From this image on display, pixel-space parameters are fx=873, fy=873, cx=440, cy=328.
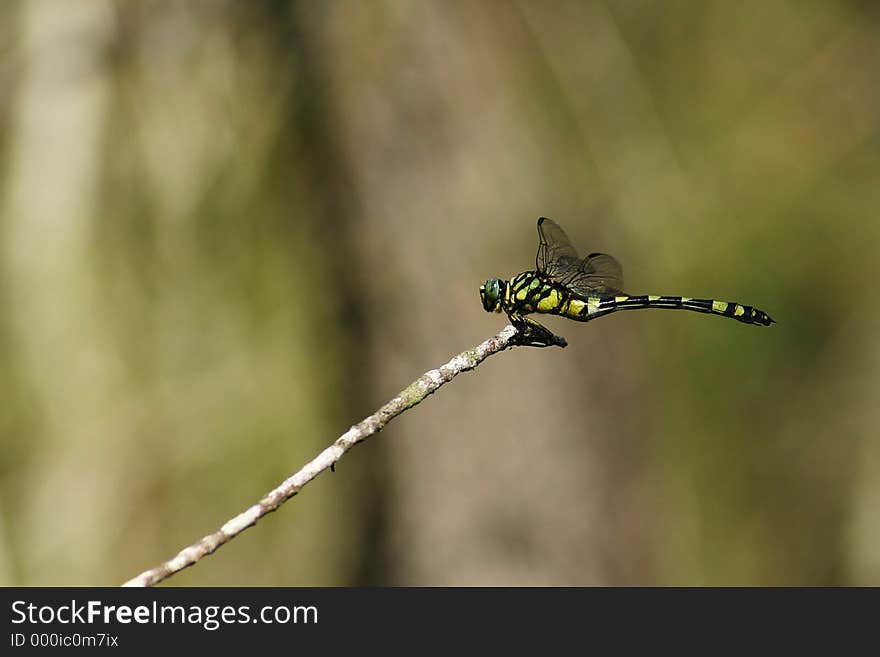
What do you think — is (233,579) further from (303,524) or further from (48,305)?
(48,305)

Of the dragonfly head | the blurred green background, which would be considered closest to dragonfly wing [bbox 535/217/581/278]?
the dragonfly head

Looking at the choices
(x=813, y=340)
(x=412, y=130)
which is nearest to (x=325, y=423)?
(x=412, y=130)

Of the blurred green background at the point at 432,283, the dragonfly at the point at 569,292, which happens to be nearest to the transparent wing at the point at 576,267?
the dragonfly at the point at 569,292

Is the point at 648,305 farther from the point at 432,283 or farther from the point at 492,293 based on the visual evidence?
the point at 432,283

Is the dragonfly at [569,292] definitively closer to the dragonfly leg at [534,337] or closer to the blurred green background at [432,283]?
the dragonfly leg at [534,337]

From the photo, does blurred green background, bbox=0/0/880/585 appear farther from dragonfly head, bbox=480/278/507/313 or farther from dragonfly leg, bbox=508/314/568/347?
dragonfly leg, bbox=508/314/568/347

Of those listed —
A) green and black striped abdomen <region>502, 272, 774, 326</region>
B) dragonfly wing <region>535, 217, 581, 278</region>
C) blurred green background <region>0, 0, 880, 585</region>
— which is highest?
blurred green background <region>0, 0, 880, 585</region>
